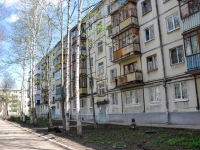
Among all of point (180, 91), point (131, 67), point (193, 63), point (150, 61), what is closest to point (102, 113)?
point (131, 67)

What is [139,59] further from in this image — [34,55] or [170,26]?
[34,55]

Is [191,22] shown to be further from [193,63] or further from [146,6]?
[146,6]

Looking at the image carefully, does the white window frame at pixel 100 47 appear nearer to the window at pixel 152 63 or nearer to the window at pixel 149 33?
the window at pixel 149 33

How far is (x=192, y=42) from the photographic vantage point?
49.2ft

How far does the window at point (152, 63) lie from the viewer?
745 inches

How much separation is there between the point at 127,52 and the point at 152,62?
104 inches

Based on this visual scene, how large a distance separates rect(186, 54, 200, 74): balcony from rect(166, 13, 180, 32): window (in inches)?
147

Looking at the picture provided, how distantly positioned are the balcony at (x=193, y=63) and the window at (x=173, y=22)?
374cm

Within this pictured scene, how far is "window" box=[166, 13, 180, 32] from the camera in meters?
17.0

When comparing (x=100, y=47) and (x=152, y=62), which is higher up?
(x=100, y=47)

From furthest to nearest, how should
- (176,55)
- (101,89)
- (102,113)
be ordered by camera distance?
1. (101,89)
2. (102,113)
3. (176,55)

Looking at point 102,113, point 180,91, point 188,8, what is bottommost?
point 102,113

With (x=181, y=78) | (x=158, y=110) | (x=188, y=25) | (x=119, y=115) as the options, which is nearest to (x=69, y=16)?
(x=188, y=25)

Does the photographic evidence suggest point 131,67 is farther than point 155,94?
Yes
